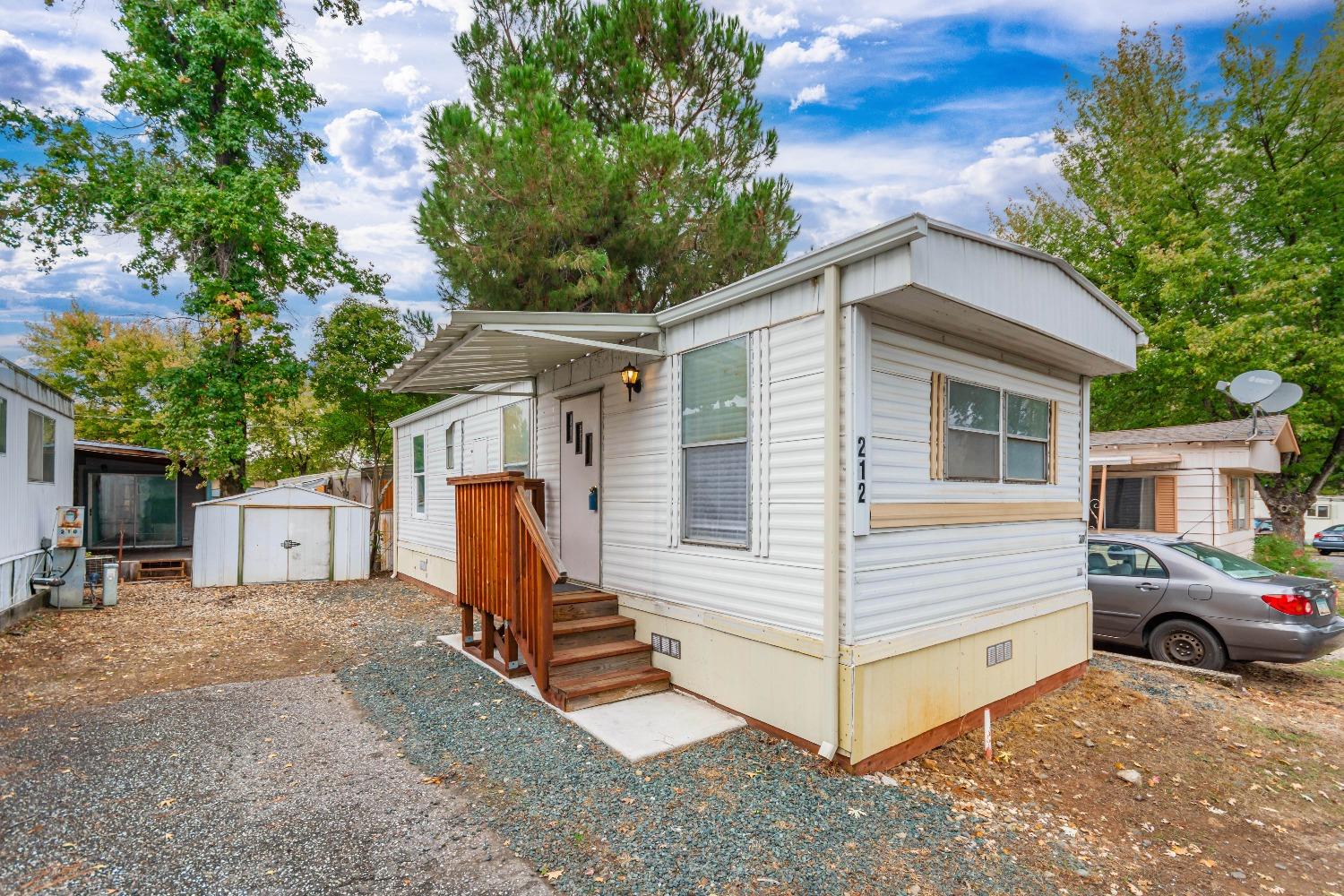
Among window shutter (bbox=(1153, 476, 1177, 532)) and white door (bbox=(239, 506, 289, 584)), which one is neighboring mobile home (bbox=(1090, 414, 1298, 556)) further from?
white door (bbox=(239, 506, 289, 584))

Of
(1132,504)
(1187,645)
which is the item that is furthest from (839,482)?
(1132,504)

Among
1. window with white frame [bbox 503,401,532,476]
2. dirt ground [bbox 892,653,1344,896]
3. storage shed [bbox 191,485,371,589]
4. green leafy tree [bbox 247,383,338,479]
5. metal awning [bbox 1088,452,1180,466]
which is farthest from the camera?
green leafy tree [bbox 247,383,338,479]

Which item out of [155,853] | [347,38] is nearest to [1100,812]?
[155,853]

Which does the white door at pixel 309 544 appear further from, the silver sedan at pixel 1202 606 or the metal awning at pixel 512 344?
the silver sedan at pixel 1202 606

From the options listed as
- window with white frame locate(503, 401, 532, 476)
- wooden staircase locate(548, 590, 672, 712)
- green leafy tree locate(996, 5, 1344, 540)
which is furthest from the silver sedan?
green leafy tree locate(996, 5, 1344, 540)

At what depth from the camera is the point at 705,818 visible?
3.29 metres

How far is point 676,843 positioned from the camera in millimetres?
3064

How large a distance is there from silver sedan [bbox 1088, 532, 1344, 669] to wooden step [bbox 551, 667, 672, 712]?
5.15m

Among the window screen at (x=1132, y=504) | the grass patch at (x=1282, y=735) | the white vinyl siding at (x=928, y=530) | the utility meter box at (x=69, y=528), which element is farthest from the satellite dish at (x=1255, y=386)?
the utility meter box at (x=69, y=528)

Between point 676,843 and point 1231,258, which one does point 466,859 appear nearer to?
point 676,843

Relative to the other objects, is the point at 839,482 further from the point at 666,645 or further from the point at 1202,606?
the point at 1202,606

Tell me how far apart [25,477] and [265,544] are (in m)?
3.68

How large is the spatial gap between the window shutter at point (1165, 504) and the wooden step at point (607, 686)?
10.6 metres

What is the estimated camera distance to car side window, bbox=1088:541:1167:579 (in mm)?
6703
